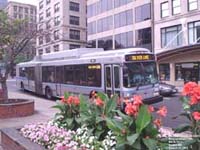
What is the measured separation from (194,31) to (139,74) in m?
25.8

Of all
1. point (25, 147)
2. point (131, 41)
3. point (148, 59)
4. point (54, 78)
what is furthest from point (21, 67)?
point (25, 147)

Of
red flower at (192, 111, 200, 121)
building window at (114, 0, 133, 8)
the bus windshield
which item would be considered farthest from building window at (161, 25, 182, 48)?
red flower at (192, 111, 200, 121)

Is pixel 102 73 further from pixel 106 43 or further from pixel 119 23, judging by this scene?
pixel 106 43

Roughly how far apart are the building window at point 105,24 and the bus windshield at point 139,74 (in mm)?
43580

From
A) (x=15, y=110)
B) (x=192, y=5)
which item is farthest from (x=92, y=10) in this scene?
(x=15, y=110)

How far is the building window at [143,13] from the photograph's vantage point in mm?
50125

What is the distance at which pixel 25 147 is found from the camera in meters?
5.97

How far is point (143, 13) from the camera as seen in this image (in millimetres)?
51344

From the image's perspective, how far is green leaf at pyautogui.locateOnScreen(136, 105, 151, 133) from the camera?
468cm

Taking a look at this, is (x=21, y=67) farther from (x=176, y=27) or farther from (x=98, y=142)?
(x=98, y=142)

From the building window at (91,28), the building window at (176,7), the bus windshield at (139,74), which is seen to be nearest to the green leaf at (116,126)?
the bus windshield at (139,74)

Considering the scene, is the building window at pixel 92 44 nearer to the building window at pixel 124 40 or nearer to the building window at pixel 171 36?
the building window at pixel 124 40

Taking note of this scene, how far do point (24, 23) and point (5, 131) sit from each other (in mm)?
10515

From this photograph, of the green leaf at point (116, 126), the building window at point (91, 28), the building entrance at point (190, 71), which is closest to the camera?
the green leaf at point (116, 126)
